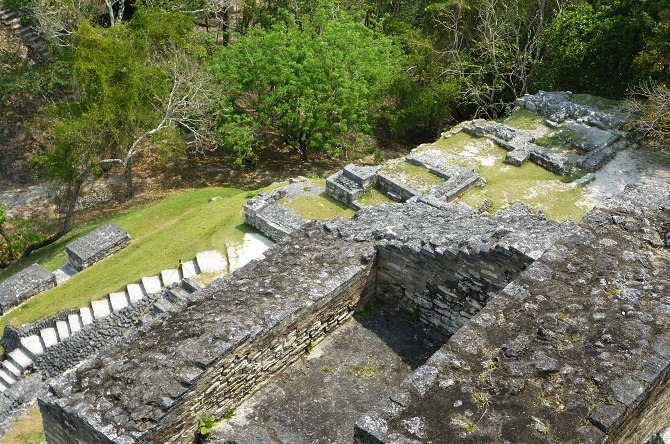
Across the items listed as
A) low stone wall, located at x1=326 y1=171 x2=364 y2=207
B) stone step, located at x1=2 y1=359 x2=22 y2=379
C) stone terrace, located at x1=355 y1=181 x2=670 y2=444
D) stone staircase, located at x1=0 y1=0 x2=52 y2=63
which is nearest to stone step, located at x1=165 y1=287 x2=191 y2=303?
stone step, located at x1=2 y1=359 x2=22 y2=379

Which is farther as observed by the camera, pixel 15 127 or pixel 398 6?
pixel 398 6

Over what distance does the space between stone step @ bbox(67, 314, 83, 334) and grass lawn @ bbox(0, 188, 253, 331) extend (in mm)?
322

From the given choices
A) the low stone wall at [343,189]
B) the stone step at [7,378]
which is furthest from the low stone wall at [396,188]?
the stone step at [7,378]

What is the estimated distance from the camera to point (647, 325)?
718cm

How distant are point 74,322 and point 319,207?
711cm

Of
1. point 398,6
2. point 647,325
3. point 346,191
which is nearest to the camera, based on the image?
point 647,325

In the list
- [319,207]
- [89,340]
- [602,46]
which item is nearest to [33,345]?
[89,340]

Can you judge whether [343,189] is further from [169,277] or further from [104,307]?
[104,307]

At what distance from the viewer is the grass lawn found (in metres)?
17.3

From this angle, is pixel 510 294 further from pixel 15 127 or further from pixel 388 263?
pixel 15 127

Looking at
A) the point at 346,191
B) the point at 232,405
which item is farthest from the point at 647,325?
the point at 346,191

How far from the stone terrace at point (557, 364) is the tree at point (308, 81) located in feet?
55.4

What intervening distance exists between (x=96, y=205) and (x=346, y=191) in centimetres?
1223

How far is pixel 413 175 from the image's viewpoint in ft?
65.9
